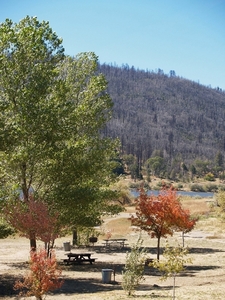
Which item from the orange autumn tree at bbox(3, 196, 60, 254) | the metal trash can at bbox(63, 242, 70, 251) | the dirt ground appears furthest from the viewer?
the metal trash can at bbox(63, 242, 70, 251)

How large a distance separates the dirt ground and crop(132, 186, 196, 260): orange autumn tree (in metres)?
2.35

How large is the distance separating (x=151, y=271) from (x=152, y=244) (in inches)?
550

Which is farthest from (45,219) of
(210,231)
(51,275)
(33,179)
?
(210,231)

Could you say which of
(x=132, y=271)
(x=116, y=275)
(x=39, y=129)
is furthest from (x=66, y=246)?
(x=132, y=271)

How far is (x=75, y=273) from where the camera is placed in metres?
25.5

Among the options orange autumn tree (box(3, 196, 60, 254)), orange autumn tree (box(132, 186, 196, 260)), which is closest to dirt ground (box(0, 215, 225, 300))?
orange autumn tree (box(132, 186, 196, 260))

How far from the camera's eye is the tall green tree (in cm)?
2242

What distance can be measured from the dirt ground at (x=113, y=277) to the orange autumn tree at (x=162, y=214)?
2.35 meters

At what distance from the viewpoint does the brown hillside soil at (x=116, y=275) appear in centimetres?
1877

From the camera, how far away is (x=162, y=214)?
27719 mm

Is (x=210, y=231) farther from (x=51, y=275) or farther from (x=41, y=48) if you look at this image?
(x=51, y=275)

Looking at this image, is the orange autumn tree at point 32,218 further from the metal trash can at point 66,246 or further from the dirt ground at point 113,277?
the metal trash can at point 66,246

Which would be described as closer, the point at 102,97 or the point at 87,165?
the point at 87,165

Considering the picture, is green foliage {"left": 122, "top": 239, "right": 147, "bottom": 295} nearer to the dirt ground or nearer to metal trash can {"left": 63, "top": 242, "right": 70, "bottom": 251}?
the dirt ground
